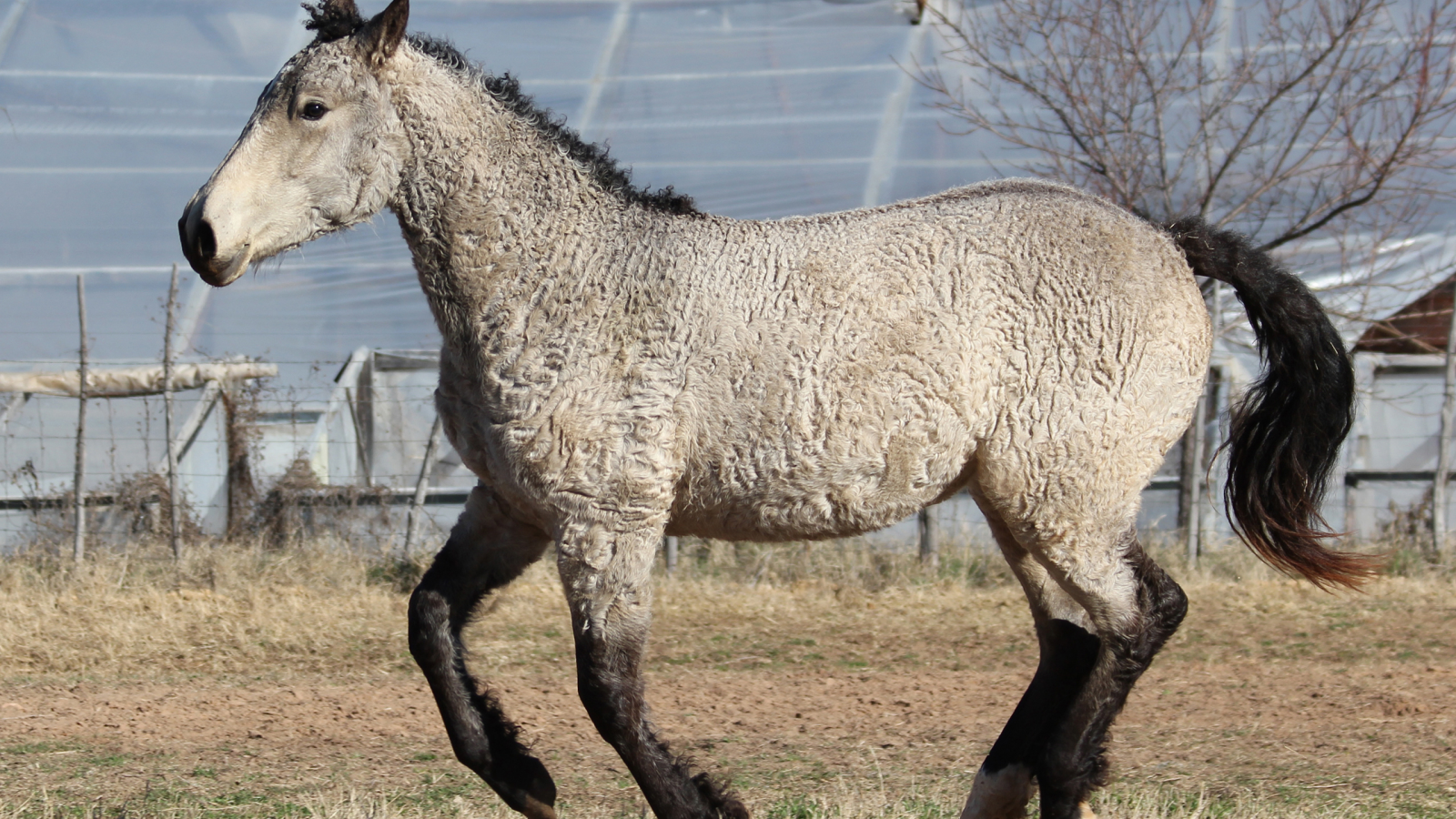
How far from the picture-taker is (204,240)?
2.88m

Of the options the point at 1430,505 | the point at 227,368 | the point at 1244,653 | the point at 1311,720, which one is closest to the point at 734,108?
the point at 227,368

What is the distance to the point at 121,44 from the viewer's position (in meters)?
15.0

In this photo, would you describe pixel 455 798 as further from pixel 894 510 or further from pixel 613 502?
pixel 894 510

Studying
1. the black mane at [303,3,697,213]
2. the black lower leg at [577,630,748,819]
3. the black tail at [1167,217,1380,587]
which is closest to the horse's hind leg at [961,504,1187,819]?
the black tail at [1167,217,1380,587]

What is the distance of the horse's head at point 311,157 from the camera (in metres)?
2.91

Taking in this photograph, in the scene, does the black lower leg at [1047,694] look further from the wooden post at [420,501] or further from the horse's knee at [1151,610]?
the wooden post at [420,501]

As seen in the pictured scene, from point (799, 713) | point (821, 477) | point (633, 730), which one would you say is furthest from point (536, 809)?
point (799, 713)

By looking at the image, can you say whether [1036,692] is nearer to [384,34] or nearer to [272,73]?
[384,34]

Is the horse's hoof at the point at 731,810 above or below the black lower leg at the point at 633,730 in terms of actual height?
below

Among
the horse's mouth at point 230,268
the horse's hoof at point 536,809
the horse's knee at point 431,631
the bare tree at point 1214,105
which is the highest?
the bare tree at point 1214,105

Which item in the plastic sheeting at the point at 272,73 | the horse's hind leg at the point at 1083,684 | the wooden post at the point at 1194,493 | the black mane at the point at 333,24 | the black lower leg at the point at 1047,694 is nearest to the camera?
the black mane at the point at 333,24

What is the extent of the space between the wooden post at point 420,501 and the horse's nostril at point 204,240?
587 cm

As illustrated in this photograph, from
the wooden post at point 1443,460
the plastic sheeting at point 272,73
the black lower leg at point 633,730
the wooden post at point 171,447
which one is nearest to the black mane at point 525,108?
the black lower leg at point 633,730

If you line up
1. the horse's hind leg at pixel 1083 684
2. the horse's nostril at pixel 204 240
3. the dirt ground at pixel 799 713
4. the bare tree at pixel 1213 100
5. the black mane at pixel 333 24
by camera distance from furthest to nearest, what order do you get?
the bare tree at pixel 1213 100 < the dirt ground at pixel 799 713 < the horse's hind leg at pixel 1083 684 < the black mane at pixel 333 24 < the horse's nostril at pixel 204 240
